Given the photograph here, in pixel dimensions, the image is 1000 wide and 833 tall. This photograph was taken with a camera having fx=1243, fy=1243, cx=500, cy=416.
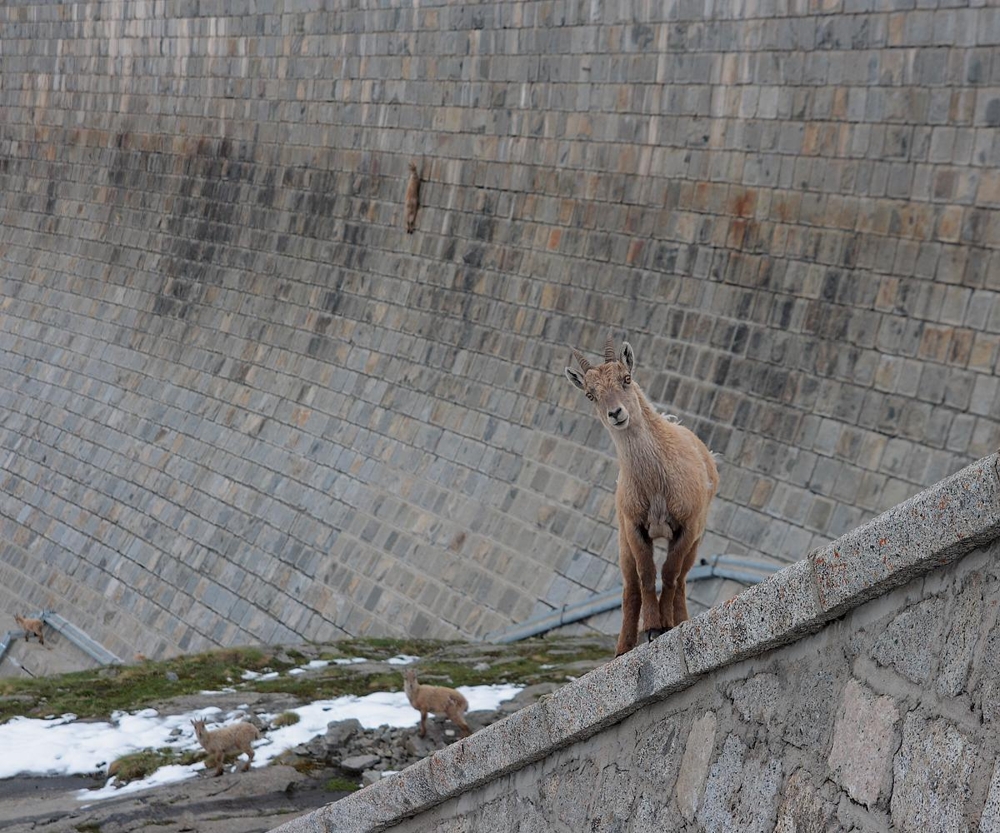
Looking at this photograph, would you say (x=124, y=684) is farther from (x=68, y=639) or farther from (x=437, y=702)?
(x=68, y=639)

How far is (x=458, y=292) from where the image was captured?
16266mm

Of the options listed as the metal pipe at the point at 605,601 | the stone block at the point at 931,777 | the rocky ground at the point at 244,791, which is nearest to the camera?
the stone block at the point at 931,777

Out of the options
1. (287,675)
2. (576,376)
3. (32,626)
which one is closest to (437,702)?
(287,675)

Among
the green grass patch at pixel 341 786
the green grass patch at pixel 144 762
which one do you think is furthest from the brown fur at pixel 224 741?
the green grass patch at pixel 341 786

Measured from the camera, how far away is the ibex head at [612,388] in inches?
212

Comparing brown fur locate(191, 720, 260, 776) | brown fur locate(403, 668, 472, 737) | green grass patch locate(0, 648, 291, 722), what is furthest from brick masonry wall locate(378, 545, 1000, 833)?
green grass patch locate(0, 648, 291, 722)

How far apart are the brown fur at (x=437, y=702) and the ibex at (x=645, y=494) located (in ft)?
9.10

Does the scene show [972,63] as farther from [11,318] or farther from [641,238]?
[11,318]

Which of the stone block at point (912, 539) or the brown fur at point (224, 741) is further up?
the stone block at point (912, 539)

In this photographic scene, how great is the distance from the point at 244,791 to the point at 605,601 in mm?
6036

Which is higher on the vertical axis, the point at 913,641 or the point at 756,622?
the point at 913,641

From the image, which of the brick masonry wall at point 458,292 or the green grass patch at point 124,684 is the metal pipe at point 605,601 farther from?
the green grass patch at point 124,684

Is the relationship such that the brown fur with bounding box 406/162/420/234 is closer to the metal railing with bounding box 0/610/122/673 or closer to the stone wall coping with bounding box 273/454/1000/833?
the metal railing with bounding box 0/610/122/673

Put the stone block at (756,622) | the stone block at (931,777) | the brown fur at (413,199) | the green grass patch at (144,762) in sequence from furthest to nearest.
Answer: the brown fur at (413,199) → the green grass patch at (144,762) → the stone block at (756,622) → the stone block at (931,777)
